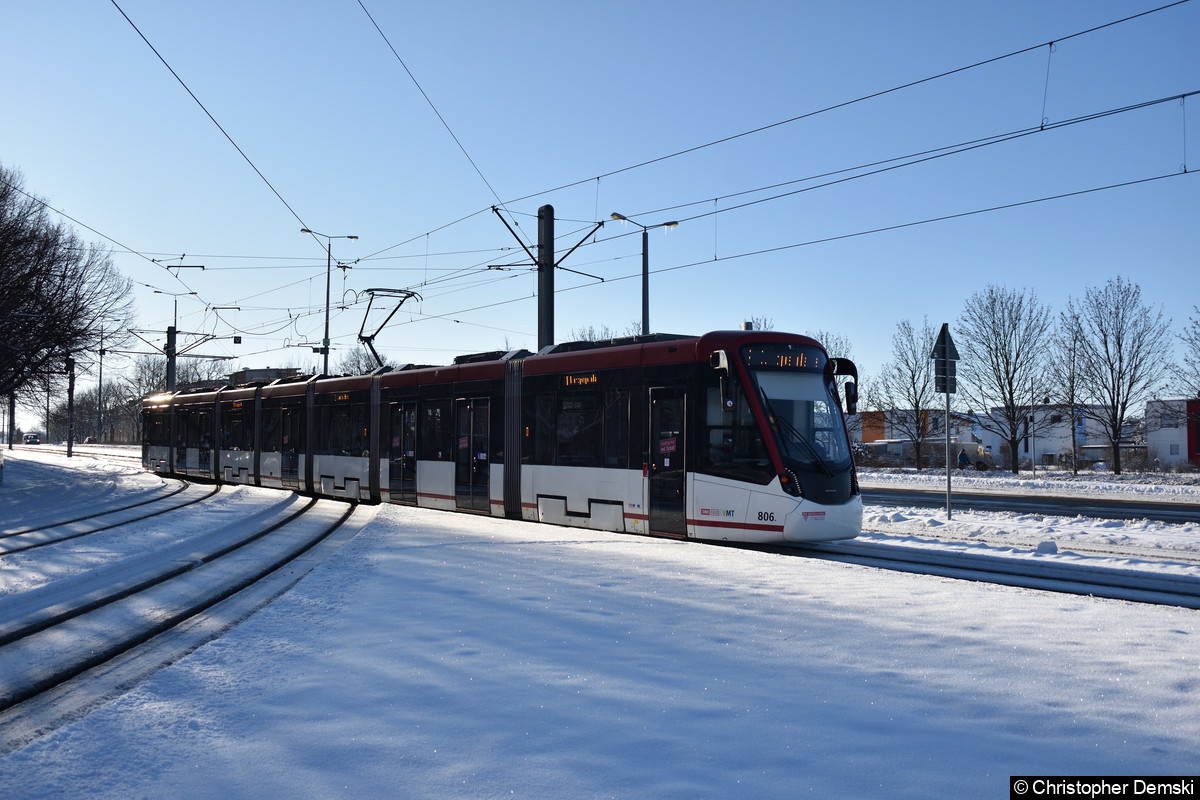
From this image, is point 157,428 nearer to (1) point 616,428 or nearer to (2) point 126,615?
(1) point 616,428

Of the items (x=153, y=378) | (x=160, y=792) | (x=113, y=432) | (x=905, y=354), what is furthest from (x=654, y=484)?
(x=113, y=432)

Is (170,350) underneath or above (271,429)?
above

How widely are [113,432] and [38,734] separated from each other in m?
136

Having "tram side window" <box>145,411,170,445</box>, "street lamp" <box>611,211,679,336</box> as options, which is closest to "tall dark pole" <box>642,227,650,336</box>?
"street lamp" <box>611,211,679,336</box>

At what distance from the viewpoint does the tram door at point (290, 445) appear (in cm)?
2323

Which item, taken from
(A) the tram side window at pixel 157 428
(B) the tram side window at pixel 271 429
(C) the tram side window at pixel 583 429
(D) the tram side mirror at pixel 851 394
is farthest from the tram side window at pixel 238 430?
(D) the tram side mirror at pixel 851 394

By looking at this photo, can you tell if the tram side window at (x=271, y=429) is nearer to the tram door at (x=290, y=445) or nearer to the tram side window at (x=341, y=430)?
the tram door at (x=290, y=445)

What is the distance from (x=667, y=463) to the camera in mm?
12414

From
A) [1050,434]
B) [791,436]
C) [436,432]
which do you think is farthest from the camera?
[1050,434]

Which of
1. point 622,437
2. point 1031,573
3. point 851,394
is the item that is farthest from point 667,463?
point 1031,573

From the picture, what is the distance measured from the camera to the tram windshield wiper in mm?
11195

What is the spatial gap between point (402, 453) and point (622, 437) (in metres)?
7.36

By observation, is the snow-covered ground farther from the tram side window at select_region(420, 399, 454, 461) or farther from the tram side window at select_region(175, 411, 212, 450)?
the tram side window at select_region(175, 411, 212, 450)

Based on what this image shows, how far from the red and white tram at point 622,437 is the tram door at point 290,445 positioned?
164cm
